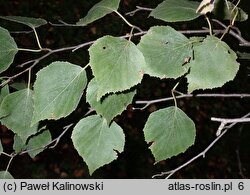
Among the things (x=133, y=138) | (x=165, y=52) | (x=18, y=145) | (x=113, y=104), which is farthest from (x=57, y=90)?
(x=133, y=138)

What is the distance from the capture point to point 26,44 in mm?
1057

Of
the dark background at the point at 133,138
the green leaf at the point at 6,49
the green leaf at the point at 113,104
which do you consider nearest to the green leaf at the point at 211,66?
the green leaf at the point at 113,104

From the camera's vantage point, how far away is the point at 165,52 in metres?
0.64

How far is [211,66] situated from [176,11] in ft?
0.57

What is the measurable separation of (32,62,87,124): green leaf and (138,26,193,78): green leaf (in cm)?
15

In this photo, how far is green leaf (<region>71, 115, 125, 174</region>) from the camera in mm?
788

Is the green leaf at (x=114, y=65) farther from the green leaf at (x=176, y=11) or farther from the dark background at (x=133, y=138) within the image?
the dark background at (x=133, y=138)

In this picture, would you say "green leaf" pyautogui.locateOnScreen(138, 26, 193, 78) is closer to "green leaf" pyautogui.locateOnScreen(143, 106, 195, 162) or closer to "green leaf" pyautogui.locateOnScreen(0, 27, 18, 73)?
"green leaf" pyautogui.locateOnScreen(143, 106, 195, 162)

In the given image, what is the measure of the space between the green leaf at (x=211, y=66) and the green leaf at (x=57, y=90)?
0.23 meters

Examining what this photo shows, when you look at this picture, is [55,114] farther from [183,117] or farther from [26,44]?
[26,44]

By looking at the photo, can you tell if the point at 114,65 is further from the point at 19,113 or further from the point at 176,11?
the point at 19,113

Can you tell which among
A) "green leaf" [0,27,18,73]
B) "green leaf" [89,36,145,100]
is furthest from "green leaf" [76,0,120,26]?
"green leaf" [0,27,18,73]

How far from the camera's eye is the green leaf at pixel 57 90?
70cm

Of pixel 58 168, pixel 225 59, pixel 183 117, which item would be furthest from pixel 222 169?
pixel 225 59
